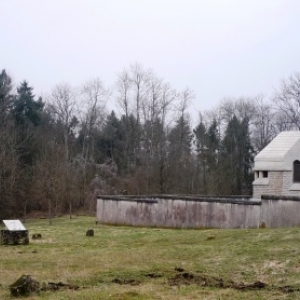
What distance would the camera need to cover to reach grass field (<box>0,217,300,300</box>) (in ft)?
34.9

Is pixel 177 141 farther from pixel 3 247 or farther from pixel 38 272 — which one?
pixel 38 272

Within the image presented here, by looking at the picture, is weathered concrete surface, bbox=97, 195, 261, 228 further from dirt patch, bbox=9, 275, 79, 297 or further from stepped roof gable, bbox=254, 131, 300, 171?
dirt patch, bbox=9, 275, 79, 297

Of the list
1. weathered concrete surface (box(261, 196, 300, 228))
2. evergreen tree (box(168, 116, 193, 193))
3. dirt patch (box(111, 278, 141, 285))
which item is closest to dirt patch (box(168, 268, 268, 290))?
dirt patch (box(111, 278, 141, 285))

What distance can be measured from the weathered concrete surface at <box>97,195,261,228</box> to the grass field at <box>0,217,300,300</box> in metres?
4.67

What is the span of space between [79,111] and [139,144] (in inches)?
370

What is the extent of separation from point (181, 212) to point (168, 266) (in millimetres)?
13058

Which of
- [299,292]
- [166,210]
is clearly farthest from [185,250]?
[166,210]

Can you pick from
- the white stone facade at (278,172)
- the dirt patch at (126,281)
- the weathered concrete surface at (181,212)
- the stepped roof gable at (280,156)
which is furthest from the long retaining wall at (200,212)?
the dirt patch at (126,281)

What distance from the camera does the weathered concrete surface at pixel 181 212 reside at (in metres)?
23.8

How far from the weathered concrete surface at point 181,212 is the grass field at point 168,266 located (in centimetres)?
467

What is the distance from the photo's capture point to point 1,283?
38.0ft

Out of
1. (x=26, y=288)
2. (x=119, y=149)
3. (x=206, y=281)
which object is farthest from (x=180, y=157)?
(x=26, y=288)

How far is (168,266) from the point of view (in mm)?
13297

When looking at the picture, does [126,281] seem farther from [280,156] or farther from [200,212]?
[280,156]
